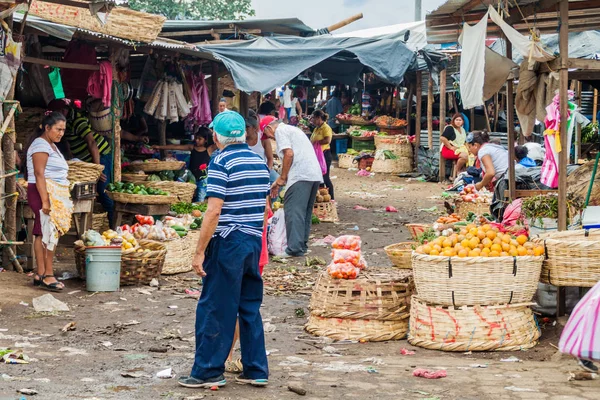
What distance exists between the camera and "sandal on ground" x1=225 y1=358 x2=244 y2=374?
6.17m

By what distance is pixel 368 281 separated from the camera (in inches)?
296

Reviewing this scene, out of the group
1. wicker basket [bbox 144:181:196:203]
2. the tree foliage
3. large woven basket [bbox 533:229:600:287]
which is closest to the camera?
large woven basket [bbox 533:229:600:287]

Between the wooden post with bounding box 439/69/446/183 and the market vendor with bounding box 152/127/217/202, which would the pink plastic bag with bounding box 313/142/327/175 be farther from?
the wooden post with bounding box 439/69/446/183

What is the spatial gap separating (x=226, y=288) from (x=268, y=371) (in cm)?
74

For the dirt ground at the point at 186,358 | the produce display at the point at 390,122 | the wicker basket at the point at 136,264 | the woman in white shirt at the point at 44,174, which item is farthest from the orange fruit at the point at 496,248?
the produce display at the point at 390,122

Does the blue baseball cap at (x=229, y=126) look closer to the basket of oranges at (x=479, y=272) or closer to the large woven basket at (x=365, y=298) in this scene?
the basket of oranges at (x=479, y=272)

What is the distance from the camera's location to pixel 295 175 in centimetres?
1181

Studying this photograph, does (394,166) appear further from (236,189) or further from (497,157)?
(236,189)

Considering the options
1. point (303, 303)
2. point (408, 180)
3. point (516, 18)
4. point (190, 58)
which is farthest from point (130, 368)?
point (408, 180)

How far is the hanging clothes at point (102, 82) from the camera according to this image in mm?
11922

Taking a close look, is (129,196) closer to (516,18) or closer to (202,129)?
(202,129)

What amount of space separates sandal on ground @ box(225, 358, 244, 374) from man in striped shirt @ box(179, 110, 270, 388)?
1.04ft

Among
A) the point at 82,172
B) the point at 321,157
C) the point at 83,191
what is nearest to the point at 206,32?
the point at 321,157

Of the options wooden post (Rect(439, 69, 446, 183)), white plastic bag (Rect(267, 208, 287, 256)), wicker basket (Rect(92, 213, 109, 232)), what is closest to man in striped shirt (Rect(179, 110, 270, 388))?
white plastic bag (Rect(267, 208, 287, 256))
